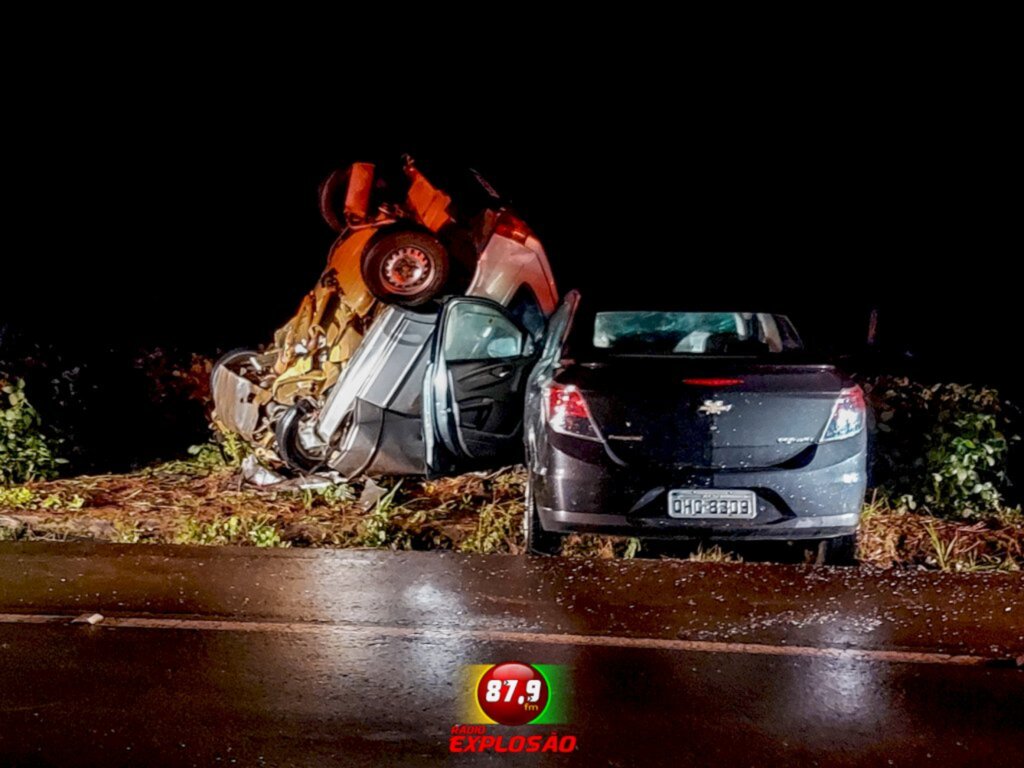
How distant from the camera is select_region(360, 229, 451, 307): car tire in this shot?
24.5 feet

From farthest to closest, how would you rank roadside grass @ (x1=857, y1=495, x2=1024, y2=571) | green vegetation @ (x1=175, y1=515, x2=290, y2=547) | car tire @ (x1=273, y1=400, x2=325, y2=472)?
car tire @ (x1=273, y1=400, x2=325, y2=472) < green vegetation @ (x1=175, y1=515, x2=290, y2=547) < roadside grass @ (x1=857, y1=495, x2=1024, y2=571)

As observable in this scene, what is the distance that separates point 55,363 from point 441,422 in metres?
3.64

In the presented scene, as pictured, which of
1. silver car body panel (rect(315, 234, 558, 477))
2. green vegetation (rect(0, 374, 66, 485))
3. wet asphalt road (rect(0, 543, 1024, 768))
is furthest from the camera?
green vegetation (rect(0, 374, 66, 485))

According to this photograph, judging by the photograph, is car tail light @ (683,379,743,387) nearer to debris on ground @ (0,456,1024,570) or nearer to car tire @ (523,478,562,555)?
car tire @ (523,478,562,555)

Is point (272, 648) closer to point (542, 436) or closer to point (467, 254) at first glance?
point (542, 436)

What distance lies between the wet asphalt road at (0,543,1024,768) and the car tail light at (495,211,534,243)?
273 cm

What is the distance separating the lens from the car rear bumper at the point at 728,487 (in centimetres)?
506

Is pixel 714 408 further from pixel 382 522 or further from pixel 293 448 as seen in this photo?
pixel 293 448

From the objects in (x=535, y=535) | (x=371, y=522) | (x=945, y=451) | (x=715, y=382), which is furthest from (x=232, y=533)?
(x=945, y=451)

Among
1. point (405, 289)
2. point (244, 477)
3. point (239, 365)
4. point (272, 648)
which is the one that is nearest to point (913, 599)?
point (272, 648)

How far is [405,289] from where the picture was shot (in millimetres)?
7477

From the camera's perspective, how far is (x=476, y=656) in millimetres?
4160

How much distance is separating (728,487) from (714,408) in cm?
40

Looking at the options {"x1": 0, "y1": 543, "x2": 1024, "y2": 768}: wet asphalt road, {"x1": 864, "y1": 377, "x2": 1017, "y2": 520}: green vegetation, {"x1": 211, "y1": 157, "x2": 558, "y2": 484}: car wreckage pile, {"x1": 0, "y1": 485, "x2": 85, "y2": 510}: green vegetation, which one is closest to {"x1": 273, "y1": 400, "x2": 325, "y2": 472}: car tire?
{"x1": 211, "y1": 157, "x2": 558, "y2": 484}: car wreckage pile
